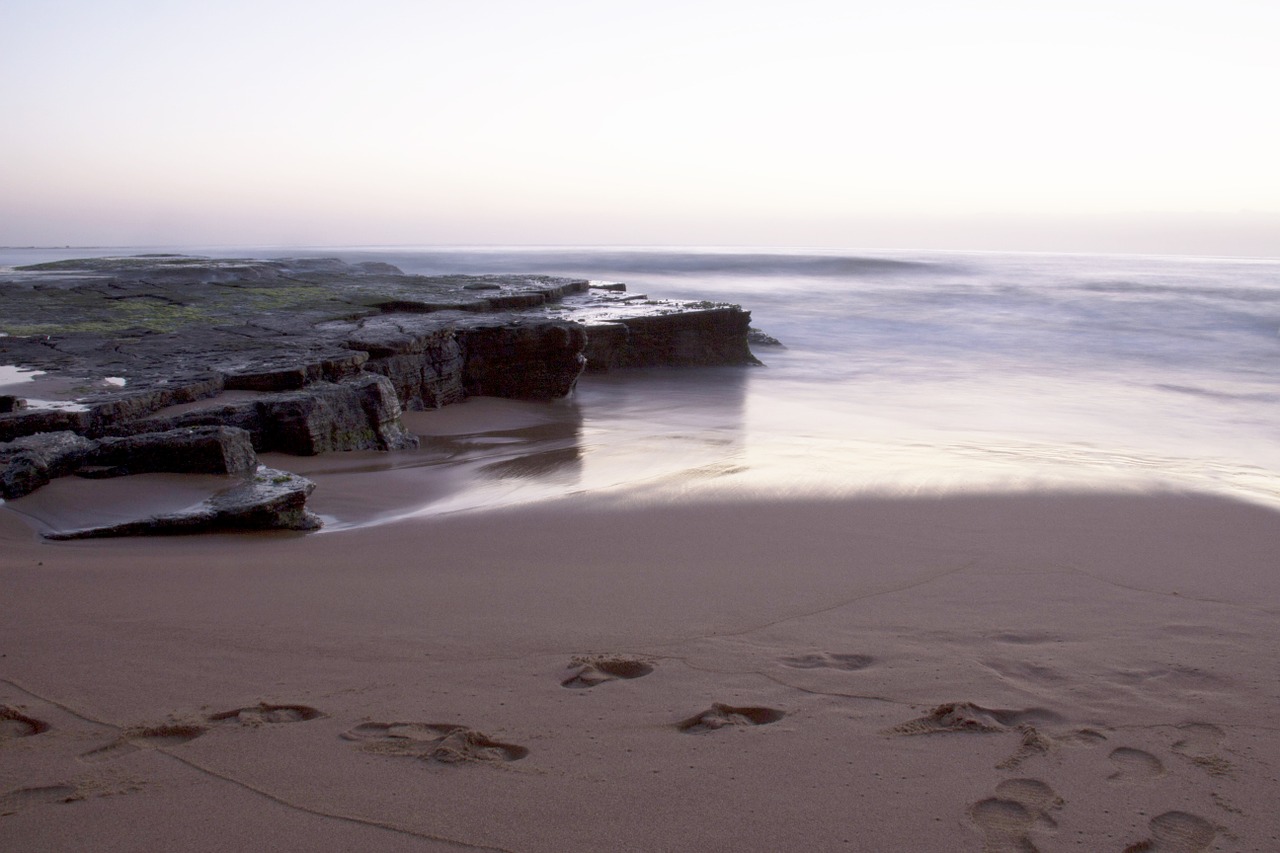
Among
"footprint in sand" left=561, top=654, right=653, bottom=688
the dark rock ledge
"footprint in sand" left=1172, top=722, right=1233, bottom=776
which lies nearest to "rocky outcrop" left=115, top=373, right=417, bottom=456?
the dark rock ledge

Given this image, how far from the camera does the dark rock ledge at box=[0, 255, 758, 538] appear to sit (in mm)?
3961

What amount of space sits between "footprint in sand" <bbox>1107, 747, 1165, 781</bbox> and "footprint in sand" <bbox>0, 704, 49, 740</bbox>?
2.41 meters

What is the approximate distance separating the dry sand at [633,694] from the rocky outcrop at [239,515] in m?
0.11

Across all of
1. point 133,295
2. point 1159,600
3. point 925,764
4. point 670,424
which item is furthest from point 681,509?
point 133,295

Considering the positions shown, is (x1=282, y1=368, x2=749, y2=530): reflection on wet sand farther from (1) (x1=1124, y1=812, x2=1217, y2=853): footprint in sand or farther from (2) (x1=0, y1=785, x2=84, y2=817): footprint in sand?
(1) (x1=1124, y1=812, x2=1217, y2=853): footprint in sand

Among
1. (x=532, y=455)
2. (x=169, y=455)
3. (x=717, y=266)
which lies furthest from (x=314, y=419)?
(x=717, y=266)

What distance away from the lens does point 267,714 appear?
209 centimetres

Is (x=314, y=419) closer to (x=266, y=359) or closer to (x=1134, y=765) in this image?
(x=266, y=359)

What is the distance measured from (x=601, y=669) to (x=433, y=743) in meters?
0.57

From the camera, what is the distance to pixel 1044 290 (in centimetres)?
2316

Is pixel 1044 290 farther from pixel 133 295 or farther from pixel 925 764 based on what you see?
pixel 925 764

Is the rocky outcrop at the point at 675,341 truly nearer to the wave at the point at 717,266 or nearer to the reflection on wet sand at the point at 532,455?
the reflection on wet sand at the point at 532,455

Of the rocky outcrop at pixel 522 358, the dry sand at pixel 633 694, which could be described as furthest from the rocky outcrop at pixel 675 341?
the dry sand at pixel 633 694

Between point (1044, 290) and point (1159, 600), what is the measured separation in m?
22.5
